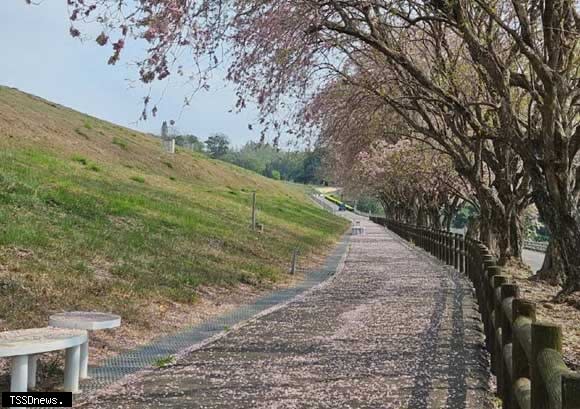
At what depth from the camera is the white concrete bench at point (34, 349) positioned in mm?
5195

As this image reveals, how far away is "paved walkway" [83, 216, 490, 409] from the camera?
6.05m

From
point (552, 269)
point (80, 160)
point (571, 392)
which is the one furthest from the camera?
point (80, 160)

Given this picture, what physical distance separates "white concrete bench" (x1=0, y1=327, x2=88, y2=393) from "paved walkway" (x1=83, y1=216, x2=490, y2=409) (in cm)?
35

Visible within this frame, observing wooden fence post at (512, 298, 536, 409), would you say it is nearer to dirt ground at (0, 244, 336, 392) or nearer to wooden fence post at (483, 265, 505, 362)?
wooden fence post at (483, 265, 505, 362)

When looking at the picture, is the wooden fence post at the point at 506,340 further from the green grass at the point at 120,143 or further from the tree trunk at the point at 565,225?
the green grass at the point at 120,143

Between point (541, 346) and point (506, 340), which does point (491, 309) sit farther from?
point (541, 346)

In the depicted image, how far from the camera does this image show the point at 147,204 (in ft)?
68.7

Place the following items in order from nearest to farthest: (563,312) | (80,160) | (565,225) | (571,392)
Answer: (571,392), (565,225), (563,312), (80,160)

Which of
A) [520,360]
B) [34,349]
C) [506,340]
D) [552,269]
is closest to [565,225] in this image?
[506,340]

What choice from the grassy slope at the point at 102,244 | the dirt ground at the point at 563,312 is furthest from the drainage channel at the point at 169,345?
→ the dirt ground at the point at 563,312

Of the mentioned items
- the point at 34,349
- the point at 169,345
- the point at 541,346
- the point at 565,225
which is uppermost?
the point at 565,225

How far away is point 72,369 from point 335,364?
2.81m

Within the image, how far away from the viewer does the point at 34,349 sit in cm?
523

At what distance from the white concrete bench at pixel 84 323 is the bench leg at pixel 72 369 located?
29cm
